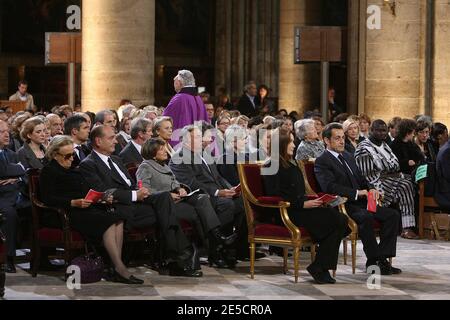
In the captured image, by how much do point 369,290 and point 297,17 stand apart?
1559cm

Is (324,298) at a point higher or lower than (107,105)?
lower

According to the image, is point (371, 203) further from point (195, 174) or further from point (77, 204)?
point (77, 204)

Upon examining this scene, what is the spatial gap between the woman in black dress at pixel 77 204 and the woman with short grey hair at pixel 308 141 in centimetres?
306

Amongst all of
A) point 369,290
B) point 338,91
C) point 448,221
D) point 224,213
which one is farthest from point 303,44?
point 338,91

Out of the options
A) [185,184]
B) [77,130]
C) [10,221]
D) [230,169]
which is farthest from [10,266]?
[230,169]

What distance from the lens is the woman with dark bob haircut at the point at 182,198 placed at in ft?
35.7

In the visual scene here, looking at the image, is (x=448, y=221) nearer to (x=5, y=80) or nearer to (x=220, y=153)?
(x=220, y=153)

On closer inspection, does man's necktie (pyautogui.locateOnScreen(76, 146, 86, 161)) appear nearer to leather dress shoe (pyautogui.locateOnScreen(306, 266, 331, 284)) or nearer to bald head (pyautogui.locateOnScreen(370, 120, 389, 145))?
leather dress shoe (pyautogui.locateOnScreen(306, 266, 331, 284))

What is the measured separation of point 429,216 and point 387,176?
0.96 m

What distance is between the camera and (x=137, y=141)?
1211 centimetres

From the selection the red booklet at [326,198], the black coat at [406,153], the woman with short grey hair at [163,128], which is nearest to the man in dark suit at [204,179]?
the woman with short grey hair at [163,128]

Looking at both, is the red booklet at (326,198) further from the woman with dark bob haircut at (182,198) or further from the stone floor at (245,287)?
the woman with dark bob haircut at (182,198)

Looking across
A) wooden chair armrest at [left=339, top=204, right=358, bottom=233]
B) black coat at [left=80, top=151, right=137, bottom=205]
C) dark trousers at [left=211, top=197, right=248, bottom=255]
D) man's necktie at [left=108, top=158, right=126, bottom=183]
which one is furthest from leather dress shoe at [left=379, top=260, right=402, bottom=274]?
man's necktie at [left=108, top=158, right=126, bottom=183]
